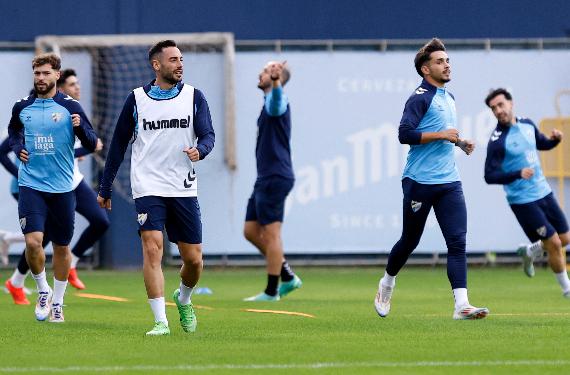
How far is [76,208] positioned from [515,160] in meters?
4.70

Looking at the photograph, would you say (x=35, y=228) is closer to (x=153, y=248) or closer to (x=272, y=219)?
(x=153, y=248)

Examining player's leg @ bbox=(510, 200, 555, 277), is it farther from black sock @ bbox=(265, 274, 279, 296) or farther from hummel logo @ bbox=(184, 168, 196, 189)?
hummel logo @ bbox=(184, 168, 196, 189)

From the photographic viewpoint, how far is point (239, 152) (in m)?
21.4

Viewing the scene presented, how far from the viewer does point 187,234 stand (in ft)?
33.0

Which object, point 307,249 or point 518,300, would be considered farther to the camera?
point 307,249

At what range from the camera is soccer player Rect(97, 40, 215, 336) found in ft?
32.6

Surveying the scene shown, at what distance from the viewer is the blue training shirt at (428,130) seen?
37.4 ft

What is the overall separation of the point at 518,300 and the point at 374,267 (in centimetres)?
732

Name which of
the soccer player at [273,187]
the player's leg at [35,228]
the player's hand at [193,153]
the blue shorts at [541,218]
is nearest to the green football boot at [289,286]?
the soccer player at [273,187]

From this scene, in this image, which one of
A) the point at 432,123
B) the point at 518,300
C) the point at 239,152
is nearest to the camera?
the point at 432,123

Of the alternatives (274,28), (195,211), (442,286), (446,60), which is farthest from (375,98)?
(195,211)

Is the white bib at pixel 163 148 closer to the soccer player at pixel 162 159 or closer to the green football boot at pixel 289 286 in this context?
the soccer player at pixel 162 159

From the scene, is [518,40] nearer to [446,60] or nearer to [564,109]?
[564,109]

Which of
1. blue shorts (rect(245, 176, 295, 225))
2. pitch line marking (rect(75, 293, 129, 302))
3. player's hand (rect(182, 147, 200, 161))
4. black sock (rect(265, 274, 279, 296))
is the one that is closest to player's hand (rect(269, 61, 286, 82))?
blue shorts (rect(245, 176, 295, 225))
